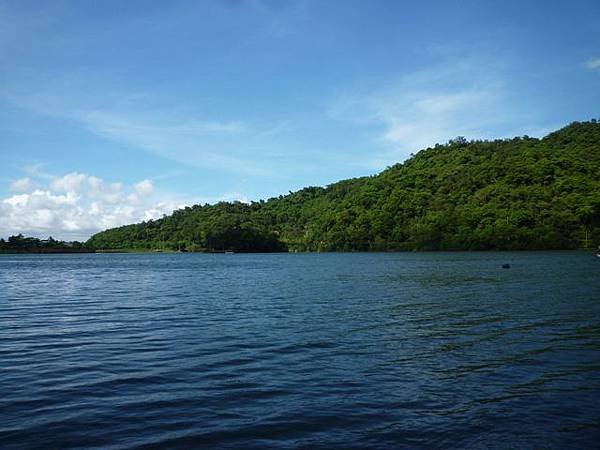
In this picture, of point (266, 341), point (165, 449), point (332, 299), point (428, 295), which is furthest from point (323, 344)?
point (428, 295)

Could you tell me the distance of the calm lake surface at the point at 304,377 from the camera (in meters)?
12.3

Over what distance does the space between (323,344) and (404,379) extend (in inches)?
254

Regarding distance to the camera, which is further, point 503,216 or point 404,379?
point 503,216

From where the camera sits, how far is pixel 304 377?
56.8 ft

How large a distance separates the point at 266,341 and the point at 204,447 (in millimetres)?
12460

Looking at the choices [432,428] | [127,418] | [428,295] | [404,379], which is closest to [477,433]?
[432,428]

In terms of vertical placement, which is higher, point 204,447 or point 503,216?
point 503,216

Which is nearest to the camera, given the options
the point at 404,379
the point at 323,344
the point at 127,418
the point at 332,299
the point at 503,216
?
the point at 127,418

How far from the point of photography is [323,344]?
2305 centimetres

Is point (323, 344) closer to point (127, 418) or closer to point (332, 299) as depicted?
point (127, 418)

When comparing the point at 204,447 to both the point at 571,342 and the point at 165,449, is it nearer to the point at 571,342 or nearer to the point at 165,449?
the point at 165,449

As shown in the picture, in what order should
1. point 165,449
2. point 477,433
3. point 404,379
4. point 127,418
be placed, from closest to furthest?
point 165,449, point 477,433, point 127,418, point 404,379

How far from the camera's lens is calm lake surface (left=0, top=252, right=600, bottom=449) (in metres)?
12.3

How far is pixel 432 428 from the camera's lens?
1256 cm
